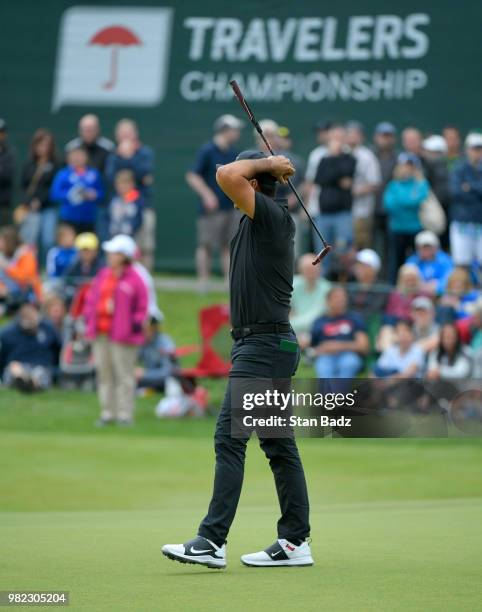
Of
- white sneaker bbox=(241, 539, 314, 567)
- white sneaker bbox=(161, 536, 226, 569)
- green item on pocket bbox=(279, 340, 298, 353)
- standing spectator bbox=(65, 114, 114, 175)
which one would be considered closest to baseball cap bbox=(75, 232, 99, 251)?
standing spectator bbox=(65, 114, 114, 175)

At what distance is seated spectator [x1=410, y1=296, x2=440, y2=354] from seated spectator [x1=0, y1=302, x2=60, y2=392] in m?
4.72

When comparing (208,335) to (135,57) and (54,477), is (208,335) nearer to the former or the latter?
(54,477)

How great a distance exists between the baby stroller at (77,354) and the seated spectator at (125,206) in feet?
8.00

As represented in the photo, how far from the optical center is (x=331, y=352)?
16.9 m

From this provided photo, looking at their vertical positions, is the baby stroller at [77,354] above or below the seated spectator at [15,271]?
below

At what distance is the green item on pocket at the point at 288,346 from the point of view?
7535 millimetres

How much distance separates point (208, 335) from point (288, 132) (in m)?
4.73

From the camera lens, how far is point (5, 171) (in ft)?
71.0

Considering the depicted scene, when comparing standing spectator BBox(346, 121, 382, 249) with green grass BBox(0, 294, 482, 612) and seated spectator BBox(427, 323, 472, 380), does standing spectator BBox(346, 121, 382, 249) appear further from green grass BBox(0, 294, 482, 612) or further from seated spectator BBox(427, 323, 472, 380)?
seated spectator BBox(427, 323, 472, 380)

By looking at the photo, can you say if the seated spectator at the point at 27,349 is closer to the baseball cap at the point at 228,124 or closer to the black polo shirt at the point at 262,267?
the baseball cap at the point at 228,124

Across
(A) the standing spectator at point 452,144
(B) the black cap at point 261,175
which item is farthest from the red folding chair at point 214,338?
(B) the black cap at point 261,175

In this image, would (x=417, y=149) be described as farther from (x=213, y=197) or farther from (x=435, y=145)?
(x=213, y=197)

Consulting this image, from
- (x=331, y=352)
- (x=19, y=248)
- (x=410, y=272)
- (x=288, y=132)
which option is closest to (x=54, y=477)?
(x=331, y=352)

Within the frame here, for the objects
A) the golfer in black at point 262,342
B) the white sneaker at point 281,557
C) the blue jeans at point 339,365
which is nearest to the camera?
the golfer in black at point 262,342
